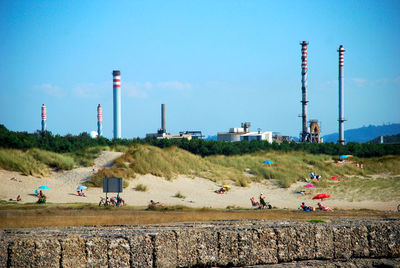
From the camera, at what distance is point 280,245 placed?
9.23 m

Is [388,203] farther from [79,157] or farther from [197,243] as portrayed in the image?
[197,243]

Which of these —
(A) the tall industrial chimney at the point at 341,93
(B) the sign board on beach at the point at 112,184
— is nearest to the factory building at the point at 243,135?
(A) the tall industrial chimney at the point at 341,93

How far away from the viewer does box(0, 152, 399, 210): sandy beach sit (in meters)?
33.3

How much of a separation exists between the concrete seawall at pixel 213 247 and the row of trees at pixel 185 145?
39023 millimetres

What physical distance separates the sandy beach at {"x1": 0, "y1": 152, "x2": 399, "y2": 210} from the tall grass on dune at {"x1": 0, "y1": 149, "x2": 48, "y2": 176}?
0.63 metres

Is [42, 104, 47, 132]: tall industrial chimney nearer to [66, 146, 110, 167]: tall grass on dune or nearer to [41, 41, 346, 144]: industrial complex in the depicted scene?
[41, 41, 346, 144]: industrial complex

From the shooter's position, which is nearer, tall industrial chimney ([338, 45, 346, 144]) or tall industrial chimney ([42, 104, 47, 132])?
tall industrial chimney ([338, 45, 346, 144])

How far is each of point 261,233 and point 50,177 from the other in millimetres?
32010

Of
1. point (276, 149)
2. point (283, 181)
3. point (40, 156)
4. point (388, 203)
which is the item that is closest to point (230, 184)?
point (283, 181)

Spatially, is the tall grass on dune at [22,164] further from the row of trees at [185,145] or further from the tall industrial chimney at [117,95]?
the tall industrial chimney at [117,95]

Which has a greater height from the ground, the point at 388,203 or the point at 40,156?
the point at 40,156

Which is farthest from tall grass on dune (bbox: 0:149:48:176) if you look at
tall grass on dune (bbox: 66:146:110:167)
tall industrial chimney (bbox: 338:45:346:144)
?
tall industrial chimney (bbox: 338:45:346:144)

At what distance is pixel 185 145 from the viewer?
60.5 meters

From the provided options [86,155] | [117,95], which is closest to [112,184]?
[86,155]
